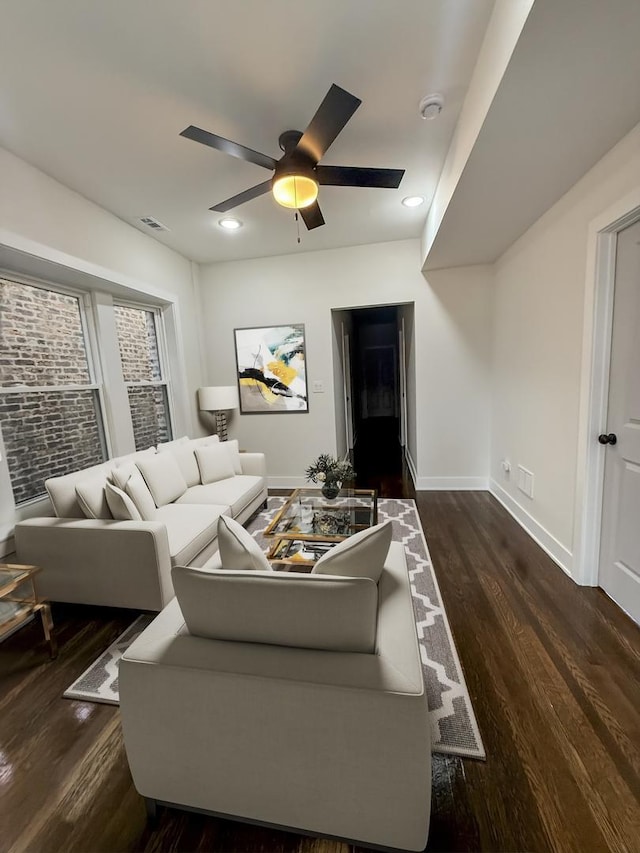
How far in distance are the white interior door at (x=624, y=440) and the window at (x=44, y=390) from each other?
372 cm

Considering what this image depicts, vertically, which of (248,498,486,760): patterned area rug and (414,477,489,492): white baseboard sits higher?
(414,477,489,492): white baseboard

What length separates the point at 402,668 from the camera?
90cm

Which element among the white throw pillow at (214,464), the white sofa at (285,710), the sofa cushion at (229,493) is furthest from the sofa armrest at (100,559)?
the white throw pillow at (214,464)

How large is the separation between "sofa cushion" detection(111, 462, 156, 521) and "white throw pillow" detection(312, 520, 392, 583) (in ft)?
5.16

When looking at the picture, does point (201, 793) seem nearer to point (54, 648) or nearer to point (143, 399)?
point (54, 648)

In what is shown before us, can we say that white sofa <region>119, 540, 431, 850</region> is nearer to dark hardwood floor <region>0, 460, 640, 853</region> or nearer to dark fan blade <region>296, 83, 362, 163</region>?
dark hardwood floor <region>0, 460, 640, 853</region>

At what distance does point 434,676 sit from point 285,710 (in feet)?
3.30

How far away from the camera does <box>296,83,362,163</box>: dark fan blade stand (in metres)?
1.44

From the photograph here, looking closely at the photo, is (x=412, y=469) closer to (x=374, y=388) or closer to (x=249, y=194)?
(x=249, y=194)

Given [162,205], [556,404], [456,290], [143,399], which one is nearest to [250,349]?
[143,399]

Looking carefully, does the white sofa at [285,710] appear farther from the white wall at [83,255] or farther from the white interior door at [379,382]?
the white interior door at [379,382]

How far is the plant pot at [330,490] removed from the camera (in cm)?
250

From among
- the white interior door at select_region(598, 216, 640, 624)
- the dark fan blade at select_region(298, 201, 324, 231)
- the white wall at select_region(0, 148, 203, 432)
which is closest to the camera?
the white interior door at select_region(598, 216, 640, 624)

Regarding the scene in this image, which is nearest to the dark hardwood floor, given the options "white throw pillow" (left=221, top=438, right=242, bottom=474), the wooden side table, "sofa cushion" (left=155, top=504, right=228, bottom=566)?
the wooden side table
